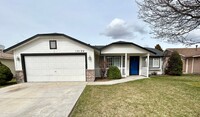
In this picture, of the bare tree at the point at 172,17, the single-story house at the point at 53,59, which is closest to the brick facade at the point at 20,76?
the single-story house at the point at 53,59

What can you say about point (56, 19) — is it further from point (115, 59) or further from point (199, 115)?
point (199, 115)

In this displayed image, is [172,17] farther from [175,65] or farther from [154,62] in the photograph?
[175,65]

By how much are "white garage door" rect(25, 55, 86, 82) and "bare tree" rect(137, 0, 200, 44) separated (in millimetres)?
6661

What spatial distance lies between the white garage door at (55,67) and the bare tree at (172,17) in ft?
21.9

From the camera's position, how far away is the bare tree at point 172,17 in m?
5.06

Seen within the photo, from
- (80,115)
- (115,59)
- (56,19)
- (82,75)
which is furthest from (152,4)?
(56,19)

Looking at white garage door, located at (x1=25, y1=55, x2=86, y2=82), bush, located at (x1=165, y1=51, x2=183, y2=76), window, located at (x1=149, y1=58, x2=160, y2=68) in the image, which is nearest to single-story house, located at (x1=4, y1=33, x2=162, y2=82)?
white garage door, located at (x1=25, y1=55, x2=86, y2=82)

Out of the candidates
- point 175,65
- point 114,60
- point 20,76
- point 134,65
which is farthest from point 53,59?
point 175,65

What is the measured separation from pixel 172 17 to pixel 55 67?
31.2ft

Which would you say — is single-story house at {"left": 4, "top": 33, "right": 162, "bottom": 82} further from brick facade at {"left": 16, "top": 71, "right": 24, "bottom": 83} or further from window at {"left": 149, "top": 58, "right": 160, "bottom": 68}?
window at {"left": 149, "top": 58, "right": 160, "bottom": 68}

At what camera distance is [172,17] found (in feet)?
18.1

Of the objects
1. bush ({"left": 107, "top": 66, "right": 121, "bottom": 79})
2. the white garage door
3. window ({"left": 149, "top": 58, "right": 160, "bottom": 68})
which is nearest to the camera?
the white garage door

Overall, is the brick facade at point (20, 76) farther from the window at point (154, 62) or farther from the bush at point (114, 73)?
the window at point (154, 62)

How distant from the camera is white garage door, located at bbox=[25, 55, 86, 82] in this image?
36.0 ft
